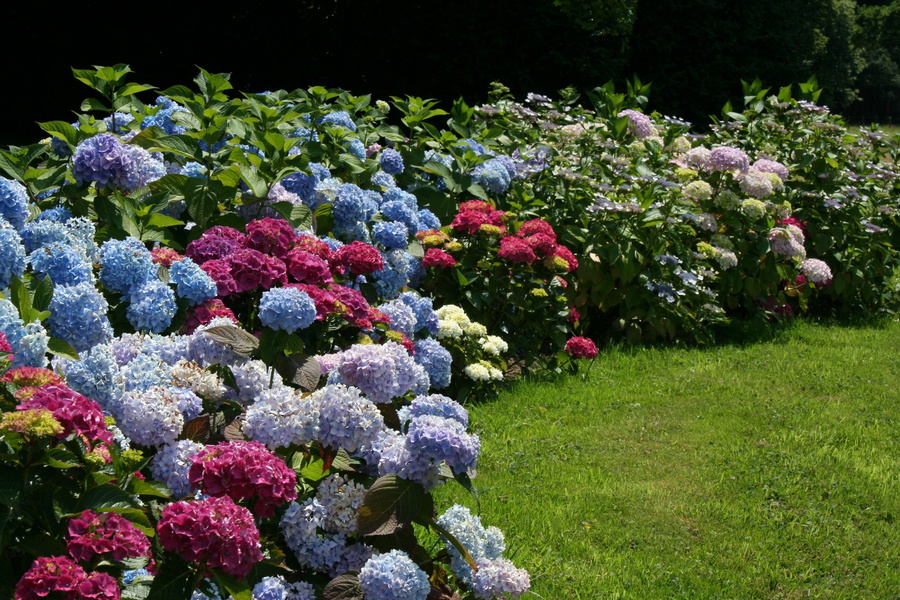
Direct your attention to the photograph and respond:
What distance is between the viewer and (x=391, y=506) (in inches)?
84.1

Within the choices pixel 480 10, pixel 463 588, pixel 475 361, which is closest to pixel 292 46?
pixel 480 10

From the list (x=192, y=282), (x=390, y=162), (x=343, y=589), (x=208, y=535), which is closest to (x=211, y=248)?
(x=192, y=282)

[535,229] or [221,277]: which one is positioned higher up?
[221,277]

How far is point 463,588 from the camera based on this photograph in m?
2.49

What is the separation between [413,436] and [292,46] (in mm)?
11238

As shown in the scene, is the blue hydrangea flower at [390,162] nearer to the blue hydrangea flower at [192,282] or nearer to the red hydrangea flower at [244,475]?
the blue hydrangea flower at [192,282]

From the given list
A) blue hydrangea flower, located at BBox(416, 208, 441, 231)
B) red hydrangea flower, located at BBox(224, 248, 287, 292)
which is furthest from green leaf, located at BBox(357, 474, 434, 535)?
blue hydrangea flower, located at BBox(416, 208, 441, 231)

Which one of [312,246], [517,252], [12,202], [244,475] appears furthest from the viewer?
[517,252]

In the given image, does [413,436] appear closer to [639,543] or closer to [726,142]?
[639,543]

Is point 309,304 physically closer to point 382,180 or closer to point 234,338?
point 234,338

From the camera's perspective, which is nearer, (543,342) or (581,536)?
(581,536)

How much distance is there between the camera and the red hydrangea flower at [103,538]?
1549 mm

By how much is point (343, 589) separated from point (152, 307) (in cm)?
100

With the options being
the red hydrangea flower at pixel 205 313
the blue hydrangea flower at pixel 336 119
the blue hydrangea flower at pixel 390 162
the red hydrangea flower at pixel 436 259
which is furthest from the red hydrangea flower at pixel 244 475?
the blue hydrangea flower at pixel 390 162
